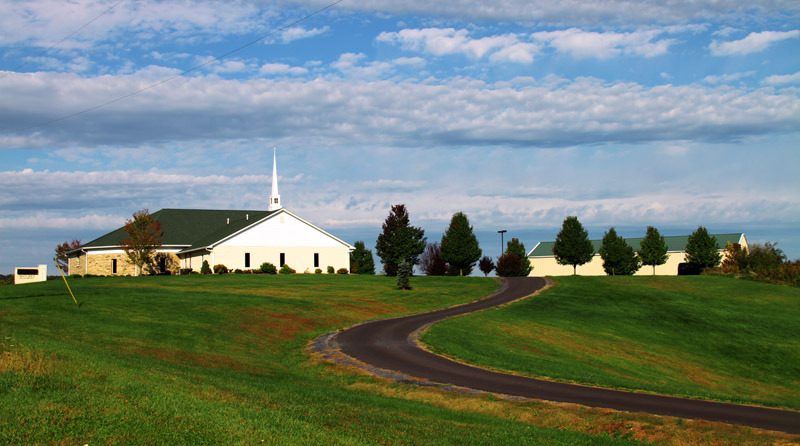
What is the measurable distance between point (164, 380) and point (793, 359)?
3486cm

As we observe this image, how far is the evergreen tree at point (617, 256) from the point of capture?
96.0 metres

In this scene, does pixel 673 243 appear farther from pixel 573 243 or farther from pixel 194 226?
pixel 194 226

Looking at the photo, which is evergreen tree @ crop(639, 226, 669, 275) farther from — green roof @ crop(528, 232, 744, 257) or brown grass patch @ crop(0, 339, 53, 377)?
brown grass patch @ crop(0, 339, 53, 377)

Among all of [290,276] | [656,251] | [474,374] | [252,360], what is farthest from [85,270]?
[656,251]

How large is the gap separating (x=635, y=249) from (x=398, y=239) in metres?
50.1

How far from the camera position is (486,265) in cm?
9431

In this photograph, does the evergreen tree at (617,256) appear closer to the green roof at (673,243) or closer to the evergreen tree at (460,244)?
the green roof at (673,243)

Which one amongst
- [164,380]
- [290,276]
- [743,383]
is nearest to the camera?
[164,380]

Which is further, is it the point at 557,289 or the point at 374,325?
the point at 557,289

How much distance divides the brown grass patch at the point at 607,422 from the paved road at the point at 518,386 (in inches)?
44.6

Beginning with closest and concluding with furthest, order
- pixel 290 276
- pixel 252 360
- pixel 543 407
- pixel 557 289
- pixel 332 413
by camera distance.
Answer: pixel 332 413 < pixel 543 407 < pixel 252 360 < pixel 557 289 < pixel 290 276

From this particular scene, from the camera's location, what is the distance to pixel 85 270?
7200 cm

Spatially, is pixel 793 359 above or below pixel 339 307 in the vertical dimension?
below

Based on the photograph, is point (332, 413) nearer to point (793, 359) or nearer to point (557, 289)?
point (793, 359)
